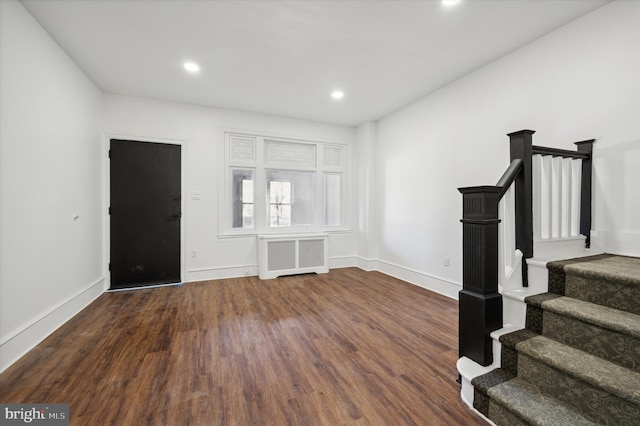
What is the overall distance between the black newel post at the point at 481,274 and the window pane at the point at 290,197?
3585 millimetres

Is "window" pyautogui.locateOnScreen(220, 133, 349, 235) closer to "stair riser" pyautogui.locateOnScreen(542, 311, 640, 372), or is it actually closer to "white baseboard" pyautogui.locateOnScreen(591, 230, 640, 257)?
"white baseboard" pyautogui.locateOnScreen(591, 230, 640, 257)

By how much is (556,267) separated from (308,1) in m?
2.62

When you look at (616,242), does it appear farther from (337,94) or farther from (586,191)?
(337,94)

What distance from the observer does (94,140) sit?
11.8 ft

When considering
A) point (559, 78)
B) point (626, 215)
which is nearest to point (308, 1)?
point (559, 78)

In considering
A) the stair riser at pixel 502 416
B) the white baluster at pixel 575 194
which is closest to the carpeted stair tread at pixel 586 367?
the stair riser at pixel 502 416

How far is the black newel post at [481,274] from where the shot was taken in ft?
5.19

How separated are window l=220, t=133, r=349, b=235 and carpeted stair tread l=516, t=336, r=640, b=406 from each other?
3891mm

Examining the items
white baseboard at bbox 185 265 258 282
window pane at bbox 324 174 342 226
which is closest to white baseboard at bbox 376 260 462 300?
window pane at bbox 324 174 342 226

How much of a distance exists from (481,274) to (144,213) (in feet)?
14.1

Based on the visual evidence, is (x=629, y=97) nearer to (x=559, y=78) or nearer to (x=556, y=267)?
(x=559, y=78)

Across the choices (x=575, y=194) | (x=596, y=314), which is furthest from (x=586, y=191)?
(x=596, y=314)

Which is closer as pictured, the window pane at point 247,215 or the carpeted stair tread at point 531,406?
the carpeted stair tread at point 531,406

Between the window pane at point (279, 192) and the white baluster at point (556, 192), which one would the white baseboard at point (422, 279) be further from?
the window pane at point (279, 192)
